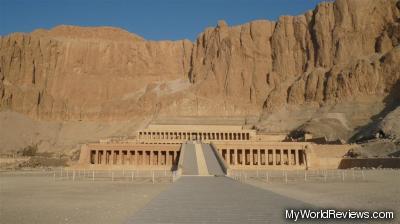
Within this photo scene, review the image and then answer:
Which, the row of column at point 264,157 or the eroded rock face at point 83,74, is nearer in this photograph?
the row of column at point 264,157

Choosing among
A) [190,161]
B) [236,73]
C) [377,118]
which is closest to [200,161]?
[190,161]

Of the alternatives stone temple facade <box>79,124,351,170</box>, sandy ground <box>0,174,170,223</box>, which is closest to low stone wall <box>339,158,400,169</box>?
stone temple facade <box>79,124,351,170</box>

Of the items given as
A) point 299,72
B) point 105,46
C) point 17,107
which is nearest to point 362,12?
point 299,72

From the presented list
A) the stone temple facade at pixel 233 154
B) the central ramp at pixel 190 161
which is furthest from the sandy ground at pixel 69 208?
the stone temple facade at pixel 233 154

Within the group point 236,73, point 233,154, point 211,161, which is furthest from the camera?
point 236,73

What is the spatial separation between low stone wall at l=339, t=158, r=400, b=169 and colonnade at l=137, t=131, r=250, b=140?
3638 cm

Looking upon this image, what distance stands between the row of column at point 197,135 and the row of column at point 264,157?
25147 mm

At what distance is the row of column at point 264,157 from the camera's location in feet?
212

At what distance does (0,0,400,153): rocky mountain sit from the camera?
327ft

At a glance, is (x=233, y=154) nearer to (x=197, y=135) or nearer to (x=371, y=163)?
(x=371, y=163)

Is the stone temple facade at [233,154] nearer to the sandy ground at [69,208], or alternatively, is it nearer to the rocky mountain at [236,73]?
the rocky mountain at [236,73]

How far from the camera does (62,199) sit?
22.0 meters

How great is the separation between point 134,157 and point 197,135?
37.8 meters

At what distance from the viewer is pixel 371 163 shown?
55.2 m
